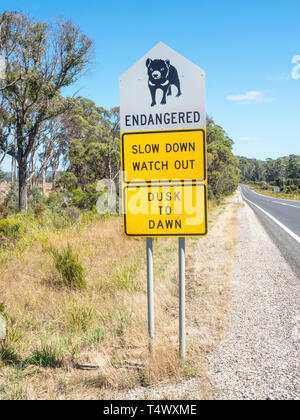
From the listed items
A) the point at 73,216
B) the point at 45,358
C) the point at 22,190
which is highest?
the point at 22,190

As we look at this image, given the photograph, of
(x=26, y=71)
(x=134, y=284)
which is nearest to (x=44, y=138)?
(x=26, y=71)

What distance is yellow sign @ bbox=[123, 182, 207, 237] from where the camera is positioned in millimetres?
2717

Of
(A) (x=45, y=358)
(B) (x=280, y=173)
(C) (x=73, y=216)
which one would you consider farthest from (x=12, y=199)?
(B) (x=280, y=173)

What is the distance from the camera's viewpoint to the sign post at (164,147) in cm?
267

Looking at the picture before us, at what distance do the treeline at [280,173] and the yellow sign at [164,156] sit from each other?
7752 centimetres

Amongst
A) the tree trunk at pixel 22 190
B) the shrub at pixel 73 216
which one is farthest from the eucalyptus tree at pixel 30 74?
the shrub at pixel 73 216

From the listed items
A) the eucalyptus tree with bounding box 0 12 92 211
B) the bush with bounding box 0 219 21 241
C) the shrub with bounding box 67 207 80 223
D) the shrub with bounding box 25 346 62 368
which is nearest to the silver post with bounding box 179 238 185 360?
the shrub with bounding box 25 346 62 368

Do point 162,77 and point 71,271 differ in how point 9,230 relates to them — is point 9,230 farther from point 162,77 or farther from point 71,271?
point 162,77

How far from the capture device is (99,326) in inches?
141

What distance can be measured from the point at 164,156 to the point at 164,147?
8 centimetres

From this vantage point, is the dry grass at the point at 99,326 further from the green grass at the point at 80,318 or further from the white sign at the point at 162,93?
the white sign at the point at 162,93

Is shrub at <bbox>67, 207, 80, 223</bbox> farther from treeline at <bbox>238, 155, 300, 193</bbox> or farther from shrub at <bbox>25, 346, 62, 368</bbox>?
treeline at <bbox>238, 155, 300, 193</bbox>

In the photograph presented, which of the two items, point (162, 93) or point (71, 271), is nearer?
point (162, 93)
